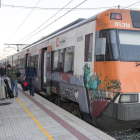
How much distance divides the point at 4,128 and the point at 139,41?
3.90 m

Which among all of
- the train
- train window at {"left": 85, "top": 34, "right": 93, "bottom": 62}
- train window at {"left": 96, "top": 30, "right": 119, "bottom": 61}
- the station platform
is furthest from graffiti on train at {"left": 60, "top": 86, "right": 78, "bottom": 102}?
train window at {"left": 96, "top": 30, "right": 119, "bottom": 61}

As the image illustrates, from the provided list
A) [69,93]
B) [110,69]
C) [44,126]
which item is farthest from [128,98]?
[69,93]

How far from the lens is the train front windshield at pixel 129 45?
184 inches

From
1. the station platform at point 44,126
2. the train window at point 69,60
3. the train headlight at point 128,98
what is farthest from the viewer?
the train window at point 69,60

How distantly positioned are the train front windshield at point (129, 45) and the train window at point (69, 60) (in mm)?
2013

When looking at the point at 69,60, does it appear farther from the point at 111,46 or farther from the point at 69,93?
the point at 111,46

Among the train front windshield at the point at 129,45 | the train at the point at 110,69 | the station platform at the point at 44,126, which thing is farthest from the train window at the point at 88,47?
the station platform at the point at 44,126

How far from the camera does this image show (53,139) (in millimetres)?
4168

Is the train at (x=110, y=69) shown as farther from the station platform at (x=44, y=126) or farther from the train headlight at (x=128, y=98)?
the station platform at (x=44, y=126)

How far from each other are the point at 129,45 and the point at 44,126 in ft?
→ 9.42

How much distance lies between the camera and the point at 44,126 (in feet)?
16.6

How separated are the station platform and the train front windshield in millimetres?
1853

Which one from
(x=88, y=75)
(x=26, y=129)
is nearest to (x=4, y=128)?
(x=26, y=129)

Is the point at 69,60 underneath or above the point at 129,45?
underneath
